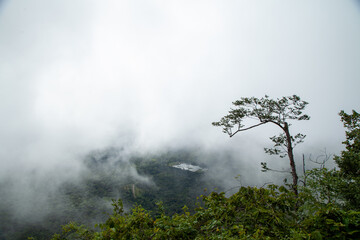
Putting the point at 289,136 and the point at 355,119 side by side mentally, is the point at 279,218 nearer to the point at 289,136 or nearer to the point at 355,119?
the point at 289,136

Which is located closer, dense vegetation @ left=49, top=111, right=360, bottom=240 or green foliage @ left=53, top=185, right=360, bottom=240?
dense vegetation @ left=49, top=111, right=360, bottom=240

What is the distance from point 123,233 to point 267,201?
3.92 m

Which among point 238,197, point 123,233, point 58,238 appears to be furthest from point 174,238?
point 58,238

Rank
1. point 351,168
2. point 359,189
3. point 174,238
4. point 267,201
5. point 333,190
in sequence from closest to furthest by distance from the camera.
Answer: point 174,238 < point 267,201 < point 333,190 < point 359,189 < point 351,168

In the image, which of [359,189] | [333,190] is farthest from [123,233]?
[359,189]

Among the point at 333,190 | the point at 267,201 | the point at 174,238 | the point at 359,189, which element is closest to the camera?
the point at 174,238

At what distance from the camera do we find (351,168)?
1739 cm

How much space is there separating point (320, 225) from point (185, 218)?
3155 millimetres

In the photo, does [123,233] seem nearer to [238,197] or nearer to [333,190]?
[238,197]

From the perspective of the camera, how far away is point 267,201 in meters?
5.00

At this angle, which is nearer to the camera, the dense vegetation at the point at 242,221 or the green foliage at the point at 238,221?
the dense vegetation at the point at 242,221

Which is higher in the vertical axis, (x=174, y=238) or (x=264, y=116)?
(x=264, y=116)

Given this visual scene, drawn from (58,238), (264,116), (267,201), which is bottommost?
(267,201)

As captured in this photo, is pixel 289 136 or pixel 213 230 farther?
pixel 289 136
